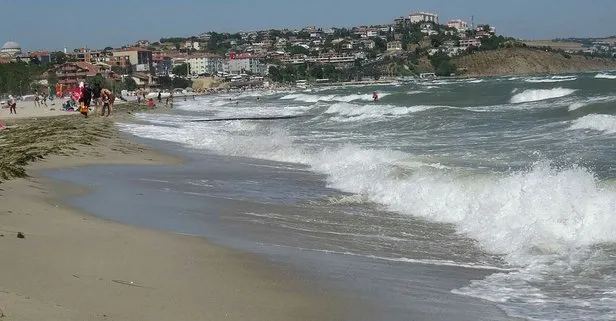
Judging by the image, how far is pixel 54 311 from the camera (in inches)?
191

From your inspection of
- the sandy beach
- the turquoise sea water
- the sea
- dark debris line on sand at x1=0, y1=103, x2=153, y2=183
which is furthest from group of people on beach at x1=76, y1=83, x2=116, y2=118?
the sandy beach

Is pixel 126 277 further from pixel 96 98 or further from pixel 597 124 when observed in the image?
pixel 96 98

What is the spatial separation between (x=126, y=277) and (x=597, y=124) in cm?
2113

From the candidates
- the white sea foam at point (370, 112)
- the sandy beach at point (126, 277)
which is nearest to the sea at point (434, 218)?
the sandy beach at point (126, 277)

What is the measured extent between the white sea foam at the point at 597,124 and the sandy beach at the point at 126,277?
17.9 metres

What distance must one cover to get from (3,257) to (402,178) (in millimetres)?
9101

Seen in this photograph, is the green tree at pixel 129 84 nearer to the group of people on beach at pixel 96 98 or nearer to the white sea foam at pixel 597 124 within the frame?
the group of people on beach at pixel 96 98

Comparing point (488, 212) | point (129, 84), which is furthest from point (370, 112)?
point (129, 84)

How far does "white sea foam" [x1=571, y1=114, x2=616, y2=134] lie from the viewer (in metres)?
23.3

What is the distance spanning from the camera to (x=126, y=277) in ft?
20.8

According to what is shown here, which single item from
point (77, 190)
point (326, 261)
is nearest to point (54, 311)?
point (326, 261)

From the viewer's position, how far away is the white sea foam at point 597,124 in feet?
76.5

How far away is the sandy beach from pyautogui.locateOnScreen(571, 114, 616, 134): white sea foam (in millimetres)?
17920

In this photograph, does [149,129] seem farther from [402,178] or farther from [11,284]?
[11,284]
